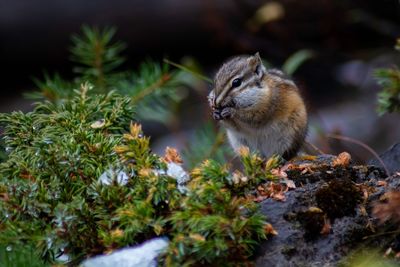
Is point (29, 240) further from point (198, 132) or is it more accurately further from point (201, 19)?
point (201, 19)

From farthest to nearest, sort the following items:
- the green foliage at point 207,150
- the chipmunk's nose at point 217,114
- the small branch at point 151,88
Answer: the green foliage at point 207,150 < the small branch at point 151,88 < the chipmunk's nose at point 217,114

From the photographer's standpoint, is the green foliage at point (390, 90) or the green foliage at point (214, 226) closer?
the green foliage at point (214, 226)

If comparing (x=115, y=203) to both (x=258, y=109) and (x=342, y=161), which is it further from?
(x=258, y=109)

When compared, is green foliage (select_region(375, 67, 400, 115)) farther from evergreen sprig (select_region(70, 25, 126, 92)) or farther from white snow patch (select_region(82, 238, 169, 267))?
evergreen sprig (select_region(70, 25, 126, 92))

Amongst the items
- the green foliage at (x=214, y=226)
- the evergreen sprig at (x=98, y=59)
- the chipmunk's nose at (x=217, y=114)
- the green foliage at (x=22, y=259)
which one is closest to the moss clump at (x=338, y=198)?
the green foliage at (x=214, y=226)

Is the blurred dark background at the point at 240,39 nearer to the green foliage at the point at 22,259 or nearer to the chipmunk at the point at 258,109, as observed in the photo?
the chipmunk at the point at 258,109

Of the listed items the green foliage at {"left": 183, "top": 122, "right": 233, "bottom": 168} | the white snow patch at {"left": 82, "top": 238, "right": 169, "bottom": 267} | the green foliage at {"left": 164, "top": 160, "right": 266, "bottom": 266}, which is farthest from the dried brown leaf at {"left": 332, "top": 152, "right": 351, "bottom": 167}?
the green foliage at {"left": 183, "top": 122, "right": 233, "bottom": 168}
